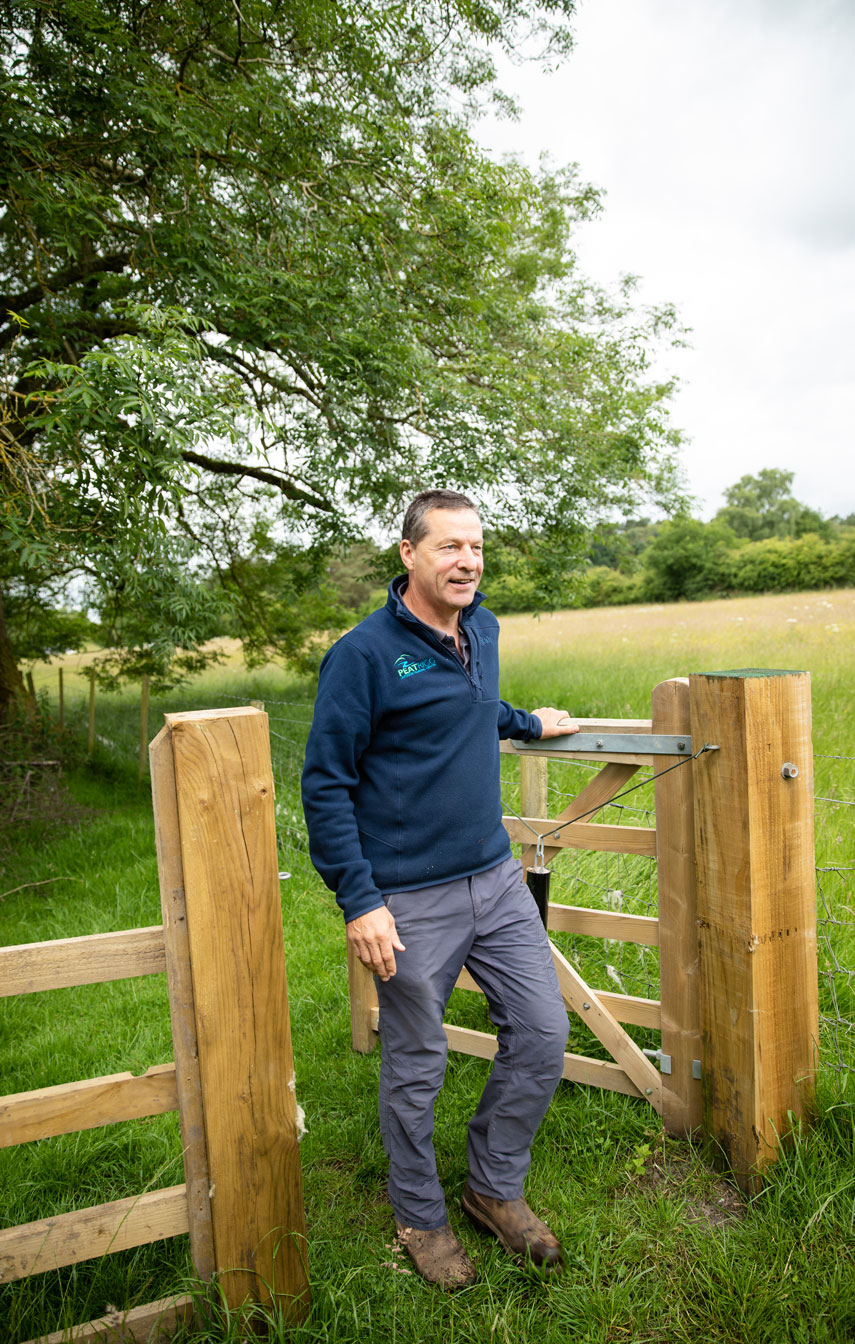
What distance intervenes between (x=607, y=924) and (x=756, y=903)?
629 mm

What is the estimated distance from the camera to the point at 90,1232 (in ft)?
5.86

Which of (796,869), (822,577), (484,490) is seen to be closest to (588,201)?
(484,490)

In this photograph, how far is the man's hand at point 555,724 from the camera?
8.95 feet

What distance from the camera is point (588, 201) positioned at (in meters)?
13.5

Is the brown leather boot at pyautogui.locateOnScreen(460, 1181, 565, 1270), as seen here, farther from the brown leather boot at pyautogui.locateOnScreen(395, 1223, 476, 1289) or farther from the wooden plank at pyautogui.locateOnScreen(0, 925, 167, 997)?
the wooden plank at pyautogui.locateOnScreen(0, 925, 167, 997)

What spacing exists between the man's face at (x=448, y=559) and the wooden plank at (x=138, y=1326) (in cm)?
191

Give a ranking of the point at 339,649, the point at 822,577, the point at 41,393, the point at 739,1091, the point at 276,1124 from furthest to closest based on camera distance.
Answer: the point at 822,577 < the point at 41,393 < the point at 739,1091 < the point at 339,649 < the point at 276,1124

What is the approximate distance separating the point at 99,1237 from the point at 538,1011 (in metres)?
1.22

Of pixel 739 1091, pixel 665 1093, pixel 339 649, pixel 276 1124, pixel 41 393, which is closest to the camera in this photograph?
pixel 276 1124

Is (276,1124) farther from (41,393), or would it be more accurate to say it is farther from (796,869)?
(41,393)

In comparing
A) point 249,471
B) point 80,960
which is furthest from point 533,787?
point 249,471

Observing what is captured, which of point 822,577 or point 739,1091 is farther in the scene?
point 822,577

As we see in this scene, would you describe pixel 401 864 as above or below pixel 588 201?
below

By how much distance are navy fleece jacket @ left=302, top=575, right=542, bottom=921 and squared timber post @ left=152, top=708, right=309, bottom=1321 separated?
0.22 meters
